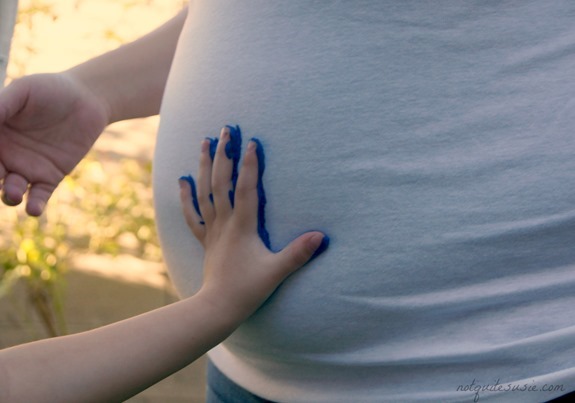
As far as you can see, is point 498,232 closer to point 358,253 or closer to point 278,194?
point 358,253

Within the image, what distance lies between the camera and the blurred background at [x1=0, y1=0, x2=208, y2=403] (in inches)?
136

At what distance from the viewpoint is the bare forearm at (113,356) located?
102 cm

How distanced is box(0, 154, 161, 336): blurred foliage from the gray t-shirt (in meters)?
2.26

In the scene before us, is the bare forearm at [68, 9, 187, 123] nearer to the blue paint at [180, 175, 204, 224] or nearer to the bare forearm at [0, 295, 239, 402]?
the blue paint at [180, 175, 204, 224]

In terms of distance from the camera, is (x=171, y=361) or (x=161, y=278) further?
(x=161, y=278)

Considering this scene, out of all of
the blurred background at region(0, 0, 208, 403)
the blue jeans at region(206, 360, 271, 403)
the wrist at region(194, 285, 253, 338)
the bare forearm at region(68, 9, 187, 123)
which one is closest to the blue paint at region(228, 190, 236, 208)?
the wrist at region(194, 285, 253, 338)

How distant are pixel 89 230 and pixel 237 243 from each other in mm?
2513

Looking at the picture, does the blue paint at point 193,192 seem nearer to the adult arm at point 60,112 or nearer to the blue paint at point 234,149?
the blue paint at point 234,149

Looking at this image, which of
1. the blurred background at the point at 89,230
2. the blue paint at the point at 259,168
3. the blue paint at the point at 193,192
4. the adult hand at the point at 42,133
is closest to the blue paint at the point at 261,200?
the blue paint at the point at 259,168

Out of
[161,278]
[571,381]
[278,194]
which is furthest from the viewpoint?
[161,278]

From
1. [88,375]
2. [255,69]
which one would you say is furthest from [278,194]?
[88,375]

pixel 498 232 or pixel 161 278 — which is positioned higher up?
pixel 498 232

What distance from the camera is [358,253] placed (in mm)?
1107

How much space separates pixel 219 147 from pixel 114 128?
3230 mm
